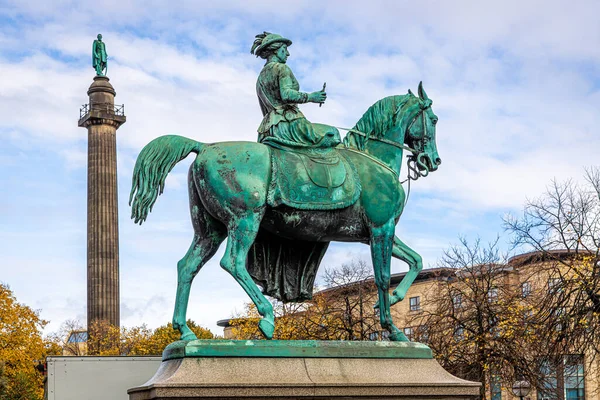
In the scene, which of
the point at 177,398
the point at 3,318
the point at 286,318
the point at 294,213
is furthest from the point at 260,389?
the point at 3,318

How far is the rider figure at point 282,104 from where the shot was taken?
12617mm

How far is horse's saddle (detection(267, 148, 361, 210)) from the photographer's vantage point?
12.1 m

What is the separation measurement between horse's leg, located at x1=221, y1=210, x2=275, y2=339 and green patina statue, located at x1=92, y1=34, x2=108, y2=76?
7529cm

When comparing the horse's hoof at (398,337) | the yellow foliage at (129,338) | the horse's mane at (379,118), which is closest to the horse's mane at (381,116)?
the horse's mane at (379,118)

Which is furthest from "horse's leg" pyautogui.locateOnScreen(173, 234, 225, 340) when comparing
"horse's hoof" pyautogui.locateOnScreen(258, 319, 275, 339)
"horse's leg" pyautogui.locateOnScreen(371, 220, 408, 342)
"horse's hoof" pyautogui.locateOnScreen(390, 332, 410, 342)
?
"horse's hoof" pyautogui.locateOnScreen(390, 332, 410, 342)

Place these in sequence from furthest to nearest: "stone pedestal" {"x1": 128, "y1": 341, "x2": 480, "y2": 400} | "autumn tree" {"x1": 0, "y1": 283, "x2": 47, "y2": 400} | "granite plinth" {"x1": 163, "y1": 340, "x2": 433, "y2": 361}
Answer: "autumn tree" {"x1": 0, "y1": 283, "x2": 47, "y2": 400}
"granite plinth" {"x1": 163, "y1": 340, "x2": 433, "y2": 361}
"stone pedestal" {"x1": 128, "y1": 341, "x2": 480, "y2": 400}

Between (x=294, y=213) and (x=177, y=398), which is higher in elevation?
(x=294, y=213)

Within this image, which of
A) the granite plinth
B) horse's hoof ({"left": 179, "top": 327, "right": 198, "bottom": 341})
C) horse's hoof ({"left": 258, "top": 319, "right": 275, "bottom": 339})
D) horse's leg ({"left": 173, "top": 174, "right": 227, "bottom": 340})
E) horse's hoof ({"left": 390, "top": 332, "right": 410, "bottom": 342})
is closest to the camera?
the granite plinth

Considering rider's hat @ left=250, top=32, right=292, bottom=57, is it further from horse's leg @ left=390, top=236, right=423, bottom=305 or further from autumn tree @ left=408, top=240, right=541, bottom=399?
autumn tree @ left=408, top=240, right=541, bottom=399

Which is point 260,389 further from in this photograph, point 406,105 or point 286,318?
point 286,318

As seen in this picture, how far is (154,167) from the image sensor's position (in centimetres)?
1214

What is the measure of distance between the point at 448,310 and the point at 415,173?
86.0 ft

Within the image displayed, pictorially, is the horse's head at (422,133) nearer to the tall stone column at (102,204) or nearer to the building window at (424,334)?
the building window at (424,334)

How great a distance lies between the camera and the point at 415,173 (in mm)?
13797
